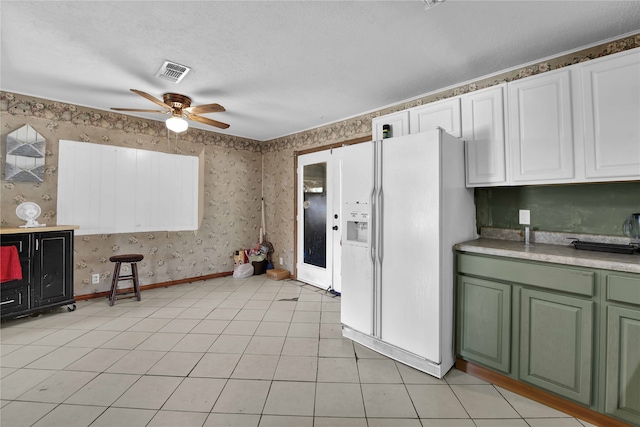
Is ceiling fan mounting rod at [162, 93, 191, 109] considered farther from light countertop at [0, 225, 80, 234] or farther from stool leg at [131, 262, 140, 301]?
stool leg at [131, 262, 140, 301]

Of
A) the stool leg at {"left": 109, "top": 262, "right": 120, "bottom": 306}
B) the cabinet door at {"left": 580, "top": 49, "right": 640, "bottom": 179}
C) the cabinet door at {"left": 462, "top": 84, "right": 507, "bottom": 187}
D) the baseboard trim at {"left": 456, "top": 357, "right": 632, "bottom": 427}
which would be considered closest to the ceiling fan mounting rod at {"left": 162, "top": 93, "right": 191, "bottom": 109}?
the stool leg at {"left": 109, "top": 262, "right": 120, "bottom": 306}

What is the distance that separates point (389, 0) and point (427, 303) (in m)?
2.09

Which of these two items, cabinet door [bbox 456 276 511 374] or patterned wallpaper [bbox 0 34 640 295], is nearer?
cabinet door [bbox 456 276 511 374]

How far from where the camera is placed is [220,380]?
2010 mm

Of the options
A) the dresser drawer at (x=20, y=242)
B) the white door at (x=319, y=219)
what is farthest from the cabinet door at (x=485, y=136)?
the dresser drawer at (x=20, y=242)

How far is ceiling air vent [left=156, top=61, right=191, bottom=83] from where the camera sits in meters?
2.45

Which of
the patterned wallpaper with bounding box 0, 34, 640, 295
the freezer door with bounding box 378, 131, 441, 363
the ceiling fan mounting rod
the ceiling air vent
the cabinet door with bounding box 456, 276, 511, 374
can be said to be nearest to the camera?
the cabinet door with bounding box 456, 276, 511, 374

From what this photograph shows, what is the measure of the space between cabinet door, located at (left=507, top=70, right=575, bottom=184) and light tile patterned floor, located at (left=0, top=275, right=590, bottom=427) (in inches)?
62.9

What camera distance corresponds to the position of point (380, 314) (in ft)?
7.73

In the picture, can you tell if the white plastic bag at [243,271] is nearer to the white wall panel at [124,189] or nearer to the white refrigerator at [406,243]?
the white wall panel at [124,189]

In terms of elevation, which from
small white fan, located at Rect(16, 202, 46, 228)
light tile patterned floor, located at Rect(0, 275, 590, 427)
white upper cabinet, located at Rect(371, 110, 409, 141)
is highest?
white upper cabinet, located at Rect(371, 110, 409, 141)

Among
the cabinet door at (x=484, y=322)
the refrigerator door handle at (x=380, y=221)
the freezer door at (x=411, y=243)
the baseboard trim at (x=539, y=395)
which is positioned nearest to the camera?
the baseboard trim at (x=539, y=395)

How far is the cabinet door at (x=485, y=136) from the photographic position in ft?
7.18

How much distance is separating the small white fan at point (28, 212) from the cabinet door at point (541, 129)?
15.9 feet
